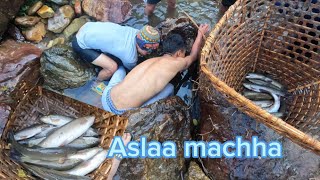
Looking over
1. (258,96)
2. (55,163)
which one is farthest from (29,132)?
(258,96)

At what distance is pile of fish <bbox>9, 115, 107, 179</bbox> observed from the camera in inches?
151

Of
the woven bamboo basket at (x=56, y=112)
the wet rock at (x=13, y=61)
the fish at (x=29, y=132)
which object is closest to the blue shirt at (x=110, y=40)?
the wet rock at (x=13, y=61)

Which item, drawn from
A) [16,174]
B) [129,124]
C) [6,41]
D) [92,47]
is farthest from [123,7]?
[16,174]

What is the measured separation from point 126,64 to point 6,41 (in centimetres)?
195

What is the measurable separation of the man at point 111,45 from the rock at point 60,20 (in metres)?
0.87

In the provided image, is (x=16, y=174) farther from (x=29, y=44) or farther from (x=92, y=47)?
(x=29, y=44)

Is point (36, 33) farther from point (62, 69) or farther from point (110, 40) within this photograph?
point (110, 40)

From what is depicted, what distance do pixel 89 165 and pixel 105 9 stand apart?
3283 mm

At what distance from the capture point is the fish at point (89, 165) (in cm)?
395

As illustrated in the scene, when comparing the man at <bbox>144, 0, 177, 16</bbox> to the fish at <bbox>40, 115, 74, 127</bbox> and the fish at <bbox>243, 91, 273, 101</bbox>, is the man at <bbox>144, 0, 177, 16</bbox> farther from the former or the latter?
the fish at <bbox>40, 115, 74, 127</bbox>

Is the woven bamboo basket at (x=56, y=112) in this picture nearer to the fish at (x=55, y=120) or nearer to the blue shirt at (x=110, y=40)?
the fish at (x=55, y=120)

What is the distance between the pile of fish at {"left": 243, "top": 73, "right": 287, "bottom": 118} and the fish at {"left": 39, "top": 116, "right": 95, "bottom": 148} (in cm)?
222

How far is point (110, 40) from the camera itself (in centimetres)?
516

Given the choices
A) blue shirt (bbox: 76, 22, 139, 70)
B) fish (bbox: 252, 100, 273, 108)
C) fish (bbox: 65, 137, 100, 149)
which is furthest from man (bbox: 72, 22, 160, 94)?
fish (bbox: 252, 100, 273, 108)
